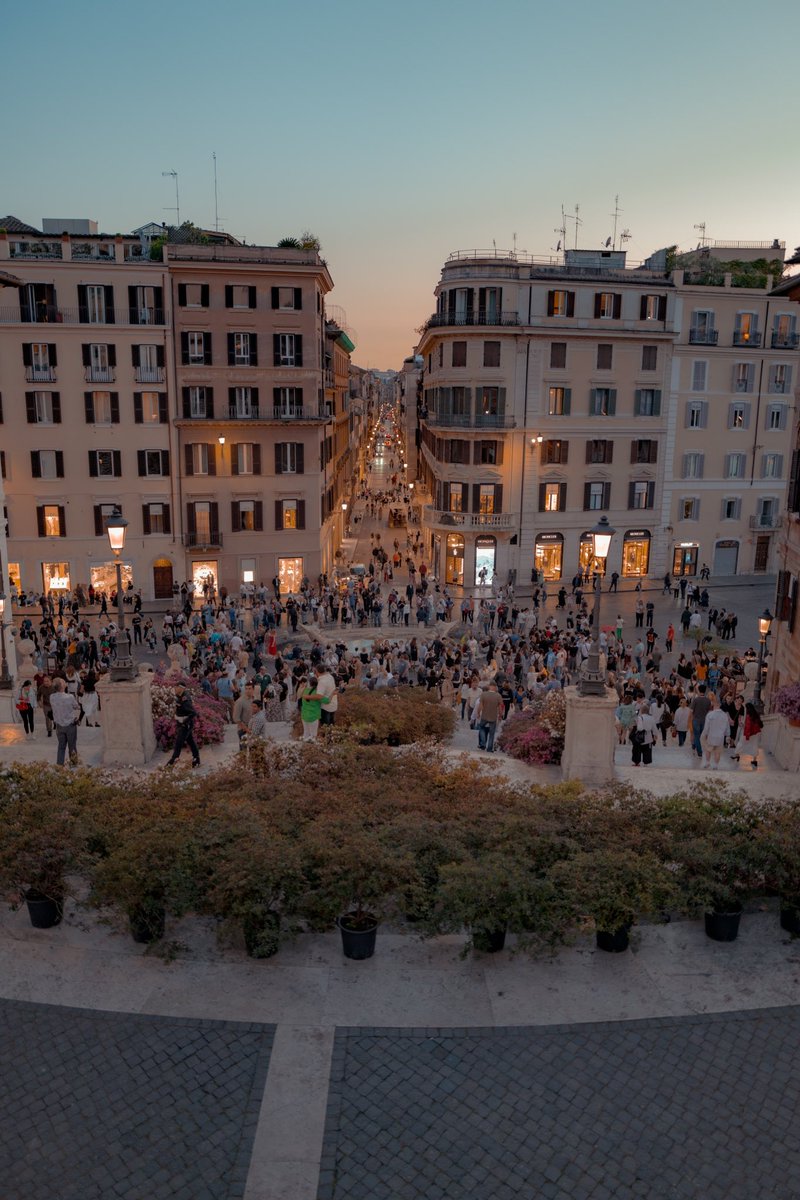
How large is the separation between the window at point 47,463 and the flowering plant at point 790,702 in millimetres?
33572

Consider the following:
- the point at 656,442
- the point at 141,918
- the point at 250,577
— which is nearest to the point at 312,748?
the point at 141,918

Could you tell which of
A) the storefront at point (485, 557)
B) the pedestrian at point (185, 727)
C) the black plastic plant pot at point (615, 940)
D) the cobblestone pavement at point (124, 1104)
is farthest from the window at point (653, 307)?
the cobblestone pavement at point (124, 1104)

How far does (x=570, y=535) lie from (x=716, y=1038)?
129 ft

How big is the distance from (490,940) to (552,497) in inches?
1499

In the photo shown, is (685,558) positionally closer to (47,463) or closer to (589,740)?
(47,463)

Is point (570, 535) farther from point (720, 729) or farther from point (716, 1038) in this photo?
point (716, 1038)

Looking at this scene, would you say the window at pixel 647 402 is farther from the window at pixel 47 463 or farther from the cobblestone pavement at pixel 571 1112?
the cobblestone pavement at pixel 571 1112

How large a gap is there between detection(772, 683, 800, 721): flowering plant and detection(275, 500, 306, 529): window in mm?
29847

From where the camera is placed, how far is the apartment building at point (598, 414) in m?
44.6

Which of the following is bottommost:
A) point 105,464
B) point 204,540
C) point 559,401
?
point 204,540

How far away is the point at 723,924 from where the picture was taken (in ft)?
33.5

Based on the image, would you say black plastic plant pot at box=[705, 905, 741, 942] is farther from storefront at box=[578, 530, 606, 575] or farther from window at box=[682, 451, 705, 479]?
window at box=[682, 451, 705, 479]

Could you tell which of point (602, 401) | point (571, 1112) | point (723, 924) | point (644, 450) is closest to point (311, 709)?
point (723, 924)

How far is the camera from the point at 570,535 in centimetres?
4694
